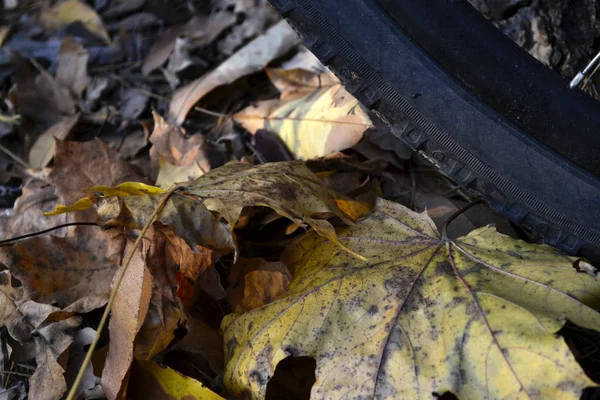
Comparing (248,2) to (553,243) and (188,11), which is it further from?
(553,243)

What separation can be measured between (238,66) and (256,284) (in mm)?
1041

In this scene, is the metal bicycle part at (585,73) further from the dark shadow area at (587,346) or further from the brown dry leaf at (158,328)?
the brown dry leaf at (158,328)

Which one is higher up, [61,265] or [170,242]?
[170,242]

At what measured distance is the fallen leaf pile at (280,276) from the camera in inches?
36.6

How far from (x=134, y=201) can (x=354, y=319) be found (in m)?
0.51

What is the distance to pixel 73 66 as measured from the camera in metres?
2.24

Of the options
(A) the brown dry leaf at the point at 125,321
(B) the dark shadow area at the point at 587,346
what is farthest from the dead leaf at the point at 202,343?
(B) the dark shadow area at the point at 587,346

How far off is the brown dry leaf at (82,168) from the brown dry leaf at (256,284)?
0.49m

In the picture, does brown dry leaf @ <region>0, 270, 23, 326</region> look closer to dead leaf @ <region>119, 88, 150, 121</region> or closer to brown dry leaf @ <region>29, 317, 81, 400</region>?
brown dry leaf @ <region>29, 317, 81, 400</region>

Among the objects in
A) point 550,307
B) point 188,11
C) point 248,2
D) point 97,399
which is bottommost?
point 97,399

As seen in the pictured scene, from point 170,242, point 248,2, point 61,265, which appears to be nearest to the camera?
point 170,242

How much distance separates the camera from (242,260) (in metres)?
1.21

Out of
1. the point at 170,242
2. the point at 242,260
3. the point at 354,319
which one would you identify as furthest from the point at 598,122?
the point at 170,242

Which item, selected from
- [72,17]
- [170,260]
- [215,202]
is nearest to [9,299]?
[170,260]
